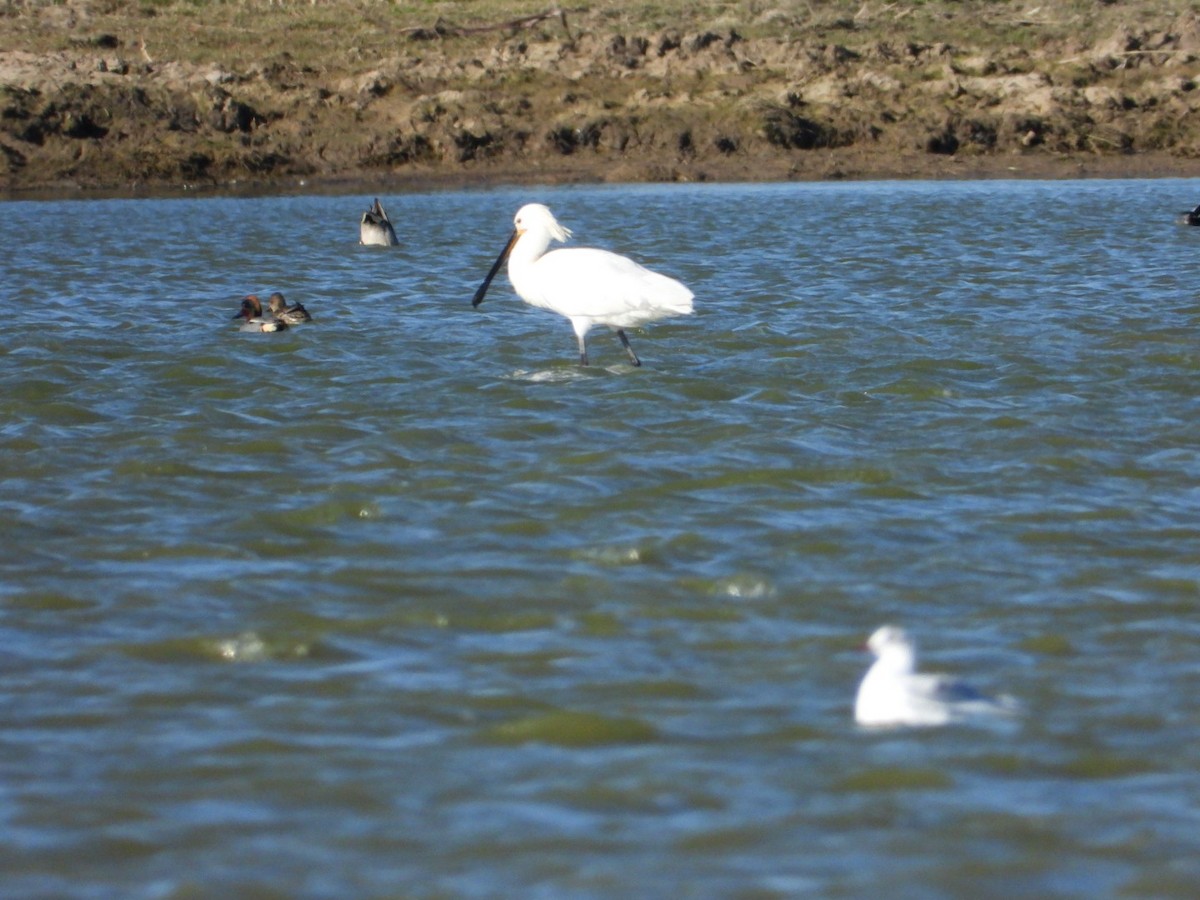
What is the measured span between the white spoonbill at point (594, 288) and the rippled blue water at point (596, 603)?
1.27ft

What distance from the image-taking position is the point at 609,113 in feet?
97.3

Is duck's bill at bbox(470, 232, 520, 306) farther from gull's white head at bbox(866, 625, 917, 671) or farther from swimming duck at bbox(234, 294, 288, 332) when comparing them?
gull's white head at bbox(866, 625, 917, 671)

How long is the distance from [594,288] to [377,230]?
28.1 feet

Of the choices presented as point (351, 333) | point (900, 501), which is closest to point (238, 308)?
point (351, 333)

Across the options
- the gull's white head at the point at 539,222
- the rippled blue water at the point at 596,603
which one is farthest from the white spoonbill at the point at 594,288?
the rippled blue water at the point at 596,603

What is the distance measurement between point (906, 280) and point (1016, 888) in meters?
11.2

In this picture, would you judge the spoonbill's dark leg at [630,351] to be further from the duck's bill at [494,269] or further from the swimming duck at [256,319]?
the swimming duck at [256,319]

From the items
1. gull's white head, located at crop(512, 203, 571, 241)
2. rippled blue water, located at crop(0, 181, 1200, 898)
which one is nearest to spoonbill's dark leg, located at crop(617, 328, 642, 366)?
rippled blue water, located at crop(0, 181, 1200, 898)

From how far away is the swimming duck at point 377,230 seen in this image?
707 inches

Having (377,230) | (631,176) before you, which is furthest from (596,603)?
(631,176)

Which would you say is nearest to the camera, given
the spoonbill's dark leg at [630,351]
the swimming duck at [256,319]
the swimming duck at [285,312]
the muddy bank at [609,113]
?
the spoonbill's dark leg at [630,351]

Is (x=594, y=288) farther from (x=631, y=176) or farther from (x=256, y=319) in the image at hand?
(x=631, y=176)

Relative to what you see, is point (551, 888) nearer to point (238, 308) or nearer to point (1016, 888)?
point (1016, 888)

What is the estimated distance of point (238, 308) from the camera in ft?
44.8
